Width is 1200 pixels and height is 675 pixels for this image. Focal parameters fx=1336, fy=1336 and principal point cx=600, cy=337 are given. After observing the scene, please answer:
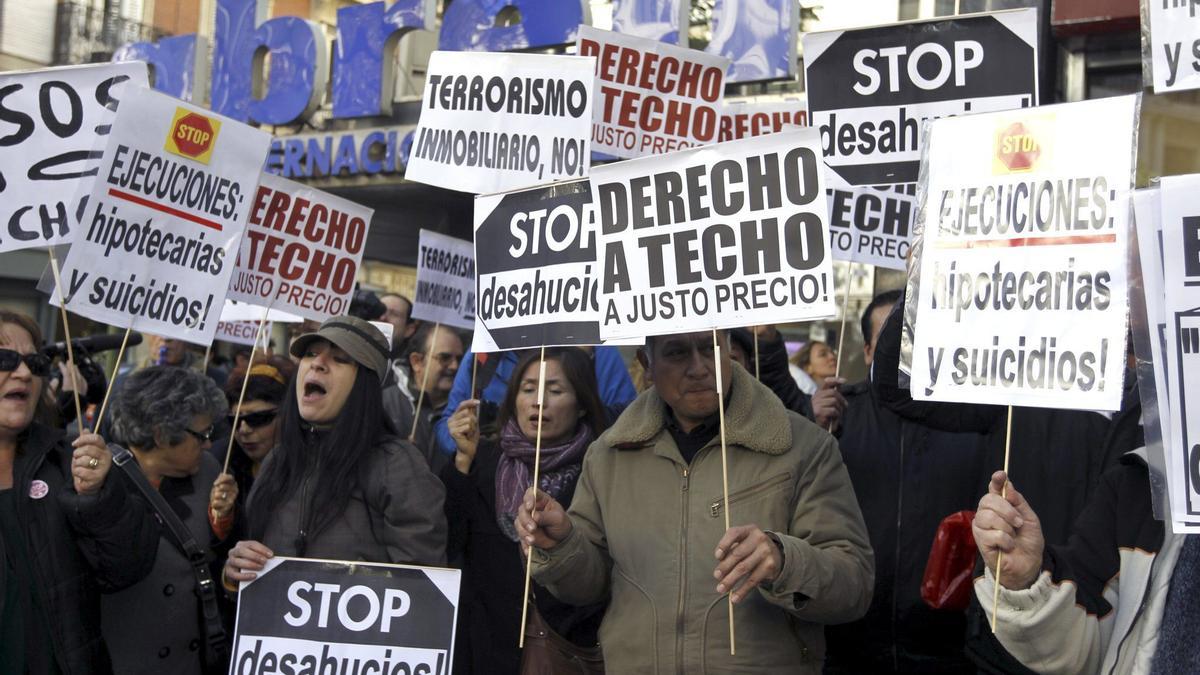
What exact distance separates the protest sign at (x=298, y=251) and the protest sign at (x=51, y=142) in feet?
3.26

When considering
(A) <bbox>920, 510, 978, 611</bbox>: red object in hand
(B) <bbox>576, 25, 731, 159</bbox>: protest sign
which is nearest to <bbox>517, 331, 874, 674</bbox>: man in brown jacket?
(A) <bbox>920, 510, 978, 611</bbox>: red object in hand

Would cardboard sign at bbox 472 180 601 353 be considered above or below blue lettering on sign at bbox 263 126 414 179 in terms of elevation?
below

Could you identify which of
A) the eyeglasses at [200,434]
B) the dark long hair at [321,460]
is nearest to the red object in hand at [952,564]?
the dark long hair at [321,460]

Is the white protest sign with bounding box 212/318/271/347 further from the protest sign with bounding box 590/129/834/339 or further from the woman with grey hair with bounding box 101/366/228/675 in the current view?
the protest sign with bounding box 590/129/834/339

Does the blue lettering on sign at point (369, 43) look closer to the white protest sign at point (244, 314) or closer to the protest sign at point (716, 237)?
the white protest sign at point (244, 314)

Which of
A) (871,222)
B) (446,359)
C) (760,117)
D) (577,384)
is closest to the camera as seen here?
(577,384)

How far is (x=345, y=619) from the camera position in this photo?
4.21 metres

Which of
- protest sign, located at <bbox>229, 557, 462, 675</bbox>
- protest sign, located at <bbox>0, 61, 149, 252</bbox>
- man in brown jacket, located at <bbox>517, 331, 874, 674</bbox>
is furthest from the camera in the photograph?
protest sign, located at <bbox>0, 61, 149, 252</bbox>

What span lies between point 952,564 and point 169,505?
2656mm

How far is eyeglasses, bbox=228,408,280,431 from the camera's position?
538 cm

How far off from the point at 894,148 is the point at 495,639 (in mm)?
2213

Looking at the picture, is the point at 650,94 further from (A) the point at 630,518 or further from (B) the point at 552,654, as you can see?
(A) the point at 630,518

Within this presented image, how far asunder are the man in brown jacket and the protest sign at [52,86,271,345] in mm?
1892

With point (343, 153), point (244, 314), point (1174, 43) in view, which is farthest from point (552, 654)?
point (343, 153)
